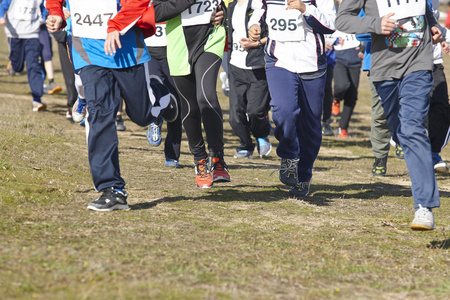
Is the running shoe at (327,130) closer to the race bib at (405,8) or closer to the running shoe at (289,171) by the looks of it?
the running shoe at (289,171)

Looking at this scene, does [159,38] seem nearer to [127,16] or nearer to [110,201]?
[127,16]

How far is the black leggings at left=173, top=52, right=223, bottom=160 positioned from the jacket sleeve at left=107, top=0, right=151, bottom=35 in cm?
102

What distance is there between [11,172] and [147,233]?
2104 millimetres

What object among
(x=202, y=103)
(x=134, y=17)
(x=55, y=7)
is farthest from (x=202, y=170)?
(x=55, y=7)

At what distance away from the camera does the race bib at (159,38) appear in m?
7.50

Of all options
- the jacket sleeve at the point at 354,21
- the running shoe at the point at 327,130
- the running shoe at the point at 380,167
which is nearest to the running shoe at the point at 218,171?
the jacket sleeve at the point at 354,21

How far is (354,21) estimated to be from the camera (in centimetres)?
512

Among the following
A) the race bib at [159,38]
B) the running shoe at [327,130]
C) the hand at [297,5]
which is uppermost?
the hand at [297,5]

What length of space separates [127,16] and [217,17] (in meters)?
1.23

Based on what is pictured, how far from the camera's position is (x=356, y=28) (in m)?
5.07

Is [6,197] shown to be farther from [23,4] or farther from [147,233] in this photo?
[23,4]

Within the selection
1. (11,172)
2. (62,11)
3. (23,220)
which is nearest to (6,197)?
(23,220)

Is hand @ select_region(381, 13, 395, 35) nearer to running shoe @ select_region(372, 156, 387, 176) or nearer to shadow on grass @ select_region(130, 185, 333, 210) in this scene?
shadow on grass @ select_region(130, 185, 333, 210)

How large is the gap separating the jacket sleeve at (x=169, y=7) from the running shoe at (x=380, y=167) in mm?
3617
